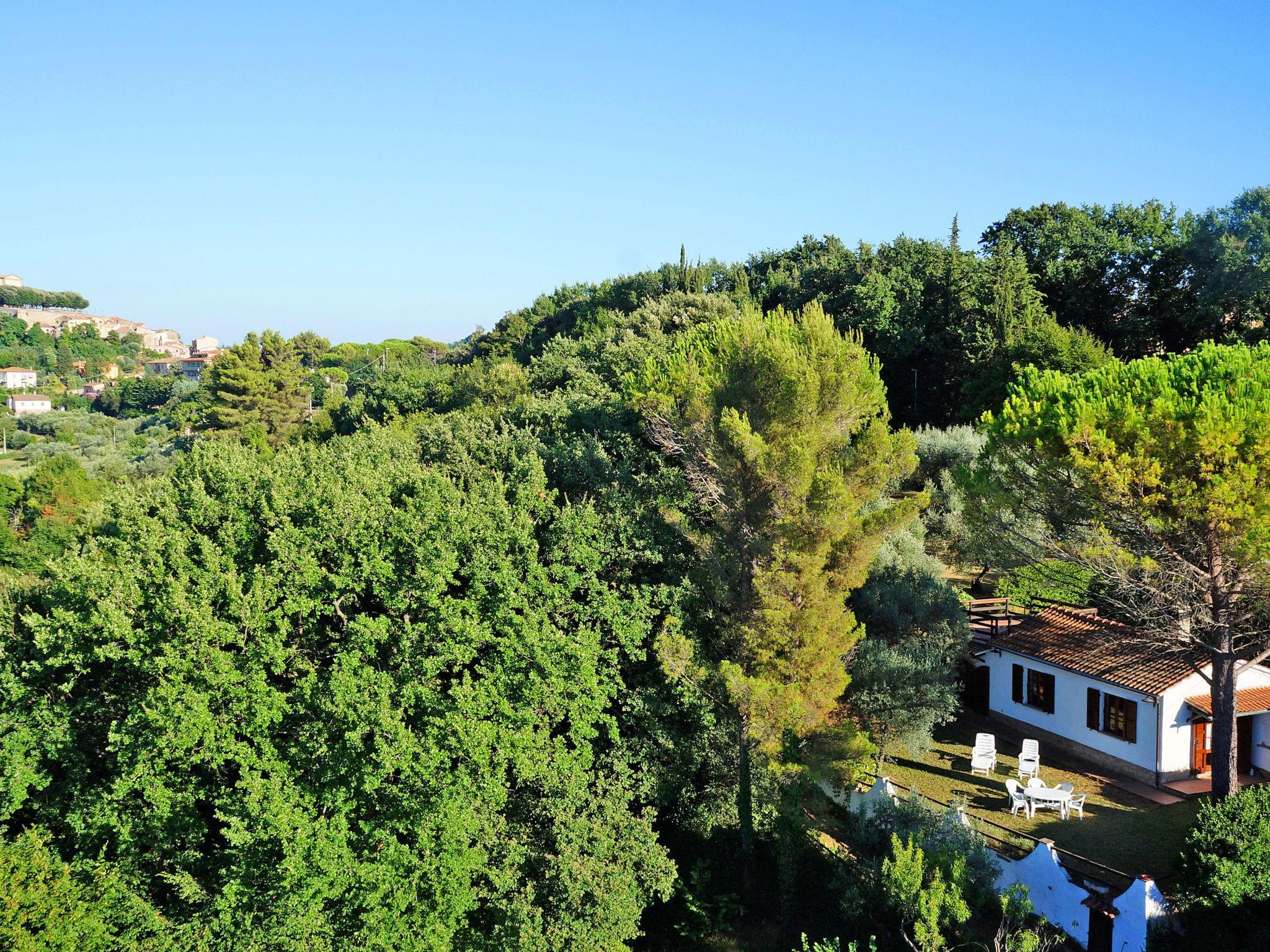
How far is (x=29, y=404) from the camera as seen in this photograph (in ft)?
388

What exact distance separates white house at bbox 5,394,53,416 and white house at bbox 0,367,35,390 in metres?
13.0

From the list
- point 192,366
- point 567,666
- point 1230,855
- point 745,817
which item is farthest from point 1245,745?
point 192,366

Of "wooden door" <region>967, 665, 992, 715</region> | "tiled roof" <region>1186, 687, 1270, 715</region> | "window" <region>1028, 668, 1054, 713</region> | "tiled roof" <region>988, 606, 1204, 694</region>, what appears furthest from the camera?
"wooden door" <region>967, 665, 992, 715</region>

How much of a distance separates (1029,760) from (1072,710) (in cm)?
298

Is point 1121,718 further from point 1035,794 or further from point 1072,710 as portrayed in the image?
point 1035,794

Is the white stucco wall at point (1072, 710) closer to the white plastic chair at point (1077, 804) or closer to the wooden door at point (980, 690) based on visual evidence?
the wooden door at point (980, 690)

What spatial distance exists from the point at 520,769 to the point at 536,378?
1087 inches

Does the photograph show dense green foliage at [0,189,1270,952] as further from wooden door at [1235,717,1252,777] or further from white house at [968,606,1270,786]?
wooden door at [1235,717,1252,777]

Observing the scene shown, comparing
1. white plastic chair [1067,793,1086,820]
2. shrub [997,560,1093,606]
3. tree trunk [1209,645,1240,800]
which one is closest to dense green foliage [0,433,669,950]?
white plastic chair [1067,793,1086,820]

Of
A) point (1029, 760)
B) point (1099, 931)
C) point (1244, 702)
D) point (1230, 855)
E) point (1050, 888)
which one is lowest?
point (1099, 931)

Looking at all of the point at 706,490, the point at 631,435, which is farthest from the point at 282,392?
the point at 706,490

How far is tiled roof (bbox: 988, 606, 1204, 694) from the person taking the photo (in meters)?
18.5

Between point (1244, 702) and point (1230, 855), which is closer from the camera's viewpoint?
point (1230, 855)

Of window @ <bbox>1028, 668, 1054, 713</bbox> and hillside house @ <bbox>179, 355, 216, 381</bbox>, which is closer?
window @ <bbox>1028, 668, 1054, 713</bbox>
